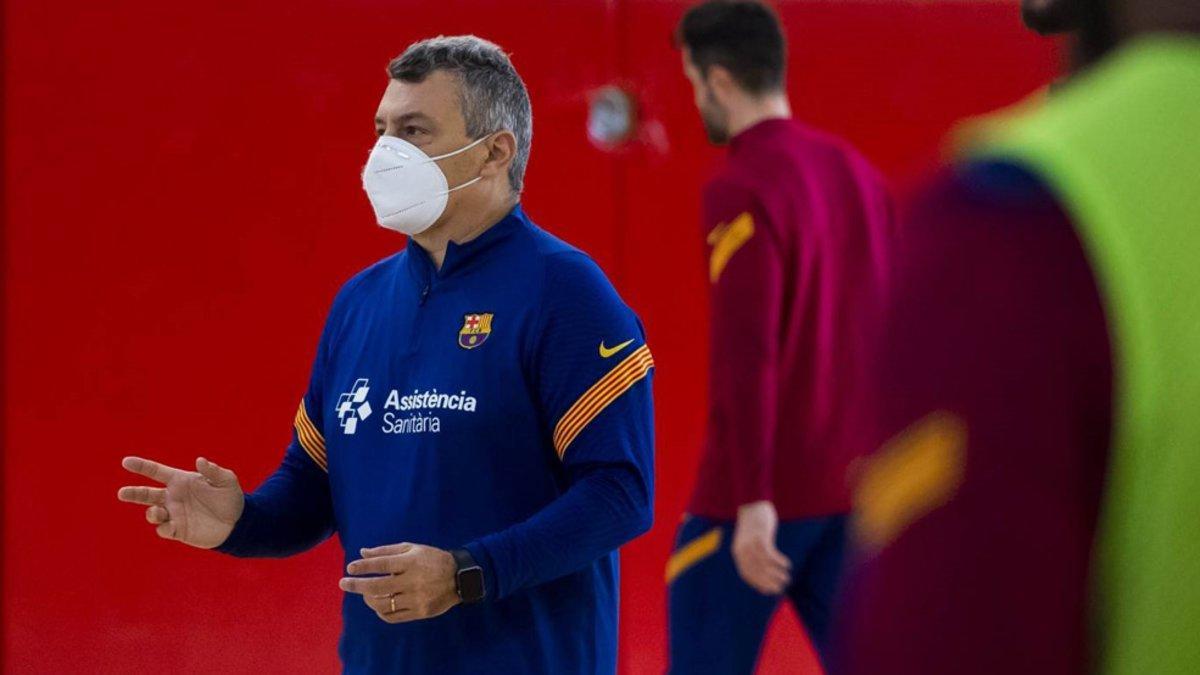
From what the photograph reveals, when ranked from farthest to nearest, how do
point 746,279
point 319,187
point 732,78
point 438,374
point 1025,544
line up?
1. point 319,187
2. point 732,78
3. point 746,279
4. point 438,374
5. point 1025,544

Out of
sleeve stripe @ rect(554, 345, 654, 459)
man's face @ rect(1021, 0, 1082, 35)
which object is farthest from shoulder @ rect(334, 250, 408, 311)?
man's face @ rect(1021, 0, 1082, 35)

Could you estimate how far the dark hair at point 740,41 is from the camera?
2895mm

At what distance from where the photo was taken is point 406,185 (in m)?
2.32

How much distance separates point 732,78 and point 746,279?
18.2 inches

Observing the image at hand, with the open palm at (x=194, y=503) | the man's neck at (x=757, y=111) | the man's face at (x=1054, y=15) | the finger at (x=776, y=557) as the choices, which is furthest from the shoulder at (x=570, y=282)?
the man's face at (x=1054, y=15)

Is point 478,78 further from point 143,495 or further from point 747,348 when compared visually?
point 143,495

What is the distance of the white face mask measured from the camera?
2301 mm

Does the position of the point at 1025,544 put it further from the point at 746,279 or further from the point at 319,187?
the point at 319,187

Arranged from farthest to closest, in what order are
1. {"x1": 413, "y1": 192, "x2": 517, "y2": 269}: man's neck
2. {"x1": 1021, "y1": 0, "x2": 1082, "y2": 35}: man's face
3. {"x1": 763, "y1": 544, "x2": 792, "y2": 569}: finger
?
{"x1": 763, "y1": 544, "x2": 792, "y2": 569}: finger
{"x1": 413, "y1": 192, "x2": 517, "y2": 269}: man's neck
{"x1": 1021, "y1": 0, "x2": 1082, "y2": 35}: man's face

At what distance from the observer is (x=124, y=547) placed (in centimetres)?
346

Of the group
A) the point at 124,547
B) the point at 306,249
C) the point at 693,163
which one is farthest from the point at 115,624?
the point at 693,163

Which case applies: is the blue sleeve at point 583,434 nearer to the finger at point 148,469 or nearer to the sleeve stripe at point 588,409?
the sleeve stripe at point 588,409

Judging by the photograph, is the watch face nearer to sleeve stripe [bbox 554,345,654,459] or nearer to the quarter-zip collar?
sleeve stripe [bbox 554,345,654,459]

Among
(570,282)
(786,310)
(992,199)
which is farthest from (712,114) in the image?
(992,199)
